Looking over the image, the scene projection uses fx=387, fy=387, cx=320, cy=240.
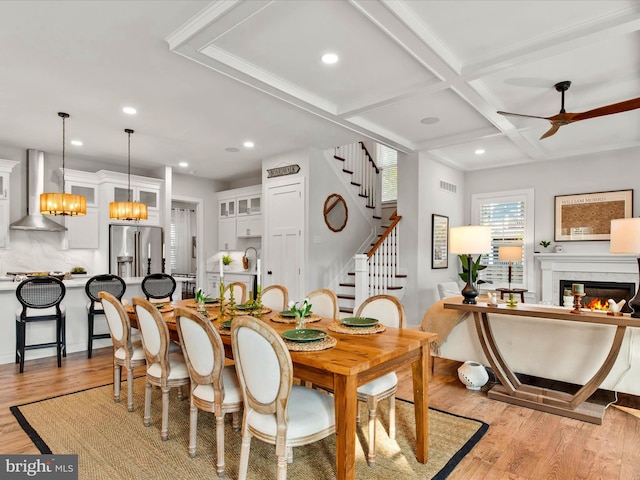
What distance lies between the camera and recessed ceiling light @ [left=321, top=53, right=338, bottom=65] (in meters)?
3.09

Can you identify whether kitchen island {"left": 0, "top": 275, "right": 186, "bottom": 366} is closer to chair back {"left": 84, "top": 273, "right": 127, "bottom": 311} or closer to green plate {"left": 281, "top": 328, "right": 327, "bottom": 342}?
chair back {"left": 84, "top": 273, "right": 127, "bottom": 311}

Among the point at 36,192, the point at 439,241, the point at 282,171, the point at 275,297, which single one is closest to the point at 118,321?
the point at 275,297

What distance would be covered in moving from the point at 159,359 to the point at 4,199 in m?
4.60

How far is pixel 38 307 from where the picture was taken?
3963mm

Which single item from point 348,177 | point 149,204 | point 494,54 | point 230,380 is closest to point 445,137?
point 348,177

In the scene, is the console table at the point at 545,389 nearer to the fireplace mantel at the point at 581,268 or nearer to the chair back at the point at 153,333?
the chair back at the point at 153,333

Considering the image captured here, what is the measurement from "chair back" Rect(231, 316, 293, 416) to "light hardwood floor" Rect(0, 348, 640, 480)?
115 cm

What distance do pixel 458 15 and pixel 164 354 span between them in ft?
9.70

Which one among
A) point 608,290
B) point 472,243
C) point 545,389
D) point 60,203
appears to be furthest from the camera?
point 608,290

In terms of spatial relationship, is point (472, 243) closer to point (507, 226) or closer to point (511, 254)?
point (511, 254)

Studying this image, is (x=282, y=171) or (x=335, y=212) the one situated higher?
(x=282, y=171)

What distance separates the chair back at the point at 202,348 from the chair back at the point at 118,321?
0.85m

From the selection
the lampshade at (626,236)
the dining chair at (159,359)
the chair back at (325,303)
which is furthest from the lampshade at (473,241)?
the dining chair at (159,359)

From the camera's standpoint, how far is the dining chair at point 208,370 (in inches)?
81.8
